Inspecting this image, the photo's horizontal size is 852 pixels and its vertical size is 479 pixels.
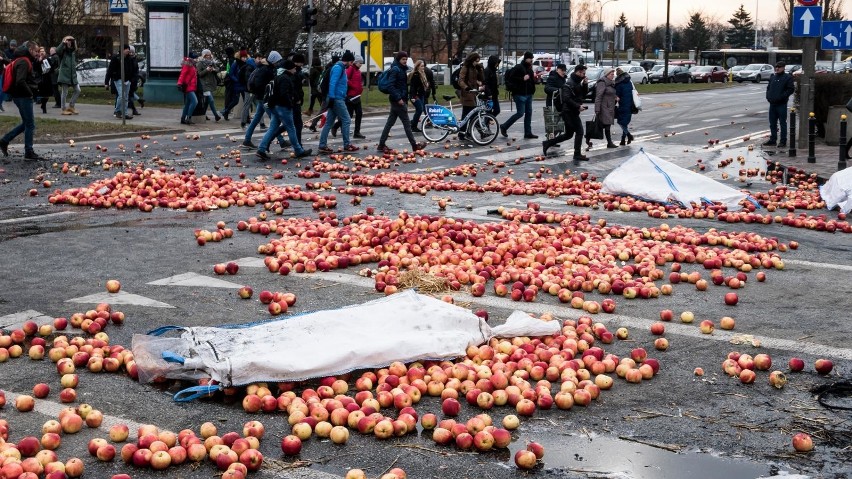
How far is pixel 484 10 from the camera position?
81.9 metres

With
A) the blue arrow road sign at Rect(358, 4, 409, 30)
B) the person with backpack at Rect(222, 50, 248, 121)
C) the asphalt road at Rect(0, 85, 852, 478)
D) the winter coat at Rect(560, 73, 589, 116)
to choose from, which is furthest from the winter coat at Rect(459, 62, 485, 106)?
the blue arrow road sign at Rect(358, 4, 409, 30)

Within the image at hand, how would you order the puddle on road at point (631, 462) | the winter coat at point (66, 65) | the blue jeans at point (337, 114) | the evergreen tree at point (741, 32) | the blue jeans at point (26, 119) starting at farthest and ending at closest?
the evergreen tree at point (741, 32)
the winter coat at point (66, 65)
the blue jeans at point (337, 114)
the blue jeans at point (26, 119)
the puddle on road at point (631, 462)

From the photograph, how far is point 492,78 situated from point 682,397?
737 inches

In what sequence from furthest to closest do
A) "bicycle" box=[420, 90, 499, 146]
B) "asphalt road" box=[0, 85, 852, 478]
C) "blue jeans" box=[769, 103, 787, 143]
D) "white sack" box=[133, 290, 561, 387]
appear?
"bicycle" box=[420, 90, 499, 146] → "blue jeans" box=[769, 103, 787, 143] → "white sack" box=[133, 290, 561, 387] → "asphalt road" box=[0, 85, 852, 478]

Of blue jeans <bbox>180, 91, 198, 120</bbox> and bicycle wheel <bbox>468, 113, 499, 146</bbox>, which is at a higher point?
blue jeans <bbox>180, 91, 198, 120</bbox>

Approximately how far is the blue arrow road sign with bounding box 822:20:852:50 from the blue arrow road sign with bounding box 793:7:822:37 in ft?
6.09

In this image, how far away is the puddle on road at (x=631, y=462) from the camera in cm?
439

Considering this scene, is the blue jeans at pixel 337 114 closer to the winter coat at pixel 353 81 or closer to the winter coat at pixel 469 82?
the winter coat at pixel 353 81

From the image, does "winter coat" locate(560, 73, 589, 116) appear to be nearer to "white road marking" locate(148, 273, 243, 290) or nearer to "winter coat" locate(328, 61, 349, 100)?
"winter coat" locate(328, 61, 349, 100)

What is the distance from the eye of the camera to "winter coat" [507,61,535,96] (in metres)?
23.0

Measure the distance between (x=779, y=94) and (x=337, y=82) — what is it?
9.63 metres

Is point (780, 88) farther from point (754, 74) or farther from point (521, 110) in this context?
point (754, 74)

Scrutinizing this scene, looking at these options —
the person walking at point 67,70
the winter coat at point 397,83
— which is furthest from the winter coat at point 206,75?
the winter coat at point 397,83

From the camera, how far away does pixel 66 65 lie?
26438 mm
